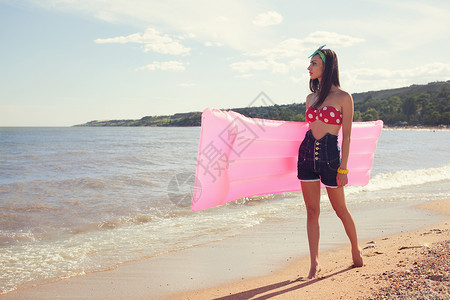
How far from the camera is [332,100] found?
3.04 m

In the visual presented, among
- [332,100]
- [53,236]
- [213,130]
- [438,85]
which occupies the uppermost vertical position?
[438,85]

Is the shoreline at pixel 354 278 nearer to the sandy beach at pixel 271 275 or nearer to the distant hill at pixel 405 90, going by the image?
the sandy beach at pixel 271 275

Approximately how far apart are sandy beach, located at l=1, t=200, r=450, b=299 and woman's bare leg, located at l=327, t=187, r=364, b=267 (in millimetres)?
108

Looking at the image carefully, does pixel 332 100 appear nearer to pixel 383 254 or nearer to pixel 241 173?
pixel 241 173

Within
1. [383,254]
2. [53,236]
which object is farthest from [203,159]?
[53,236]

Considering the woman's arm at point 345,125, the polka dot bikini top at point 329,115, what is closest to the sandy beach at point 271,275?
the woman's arm at point 345,125

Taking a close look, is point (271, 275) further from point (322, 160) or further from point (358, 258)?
point (322, 160)

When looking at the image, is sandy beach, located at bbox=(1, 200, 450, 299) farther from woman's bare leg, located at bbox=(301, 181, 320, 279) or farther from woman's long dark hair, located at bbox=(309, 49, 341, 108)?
woman's long dark hair, located at bbox=(309, 49, 341, 108)

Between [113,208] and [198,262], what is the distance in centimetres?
372

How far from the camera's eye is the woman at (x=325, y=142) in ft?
9.93

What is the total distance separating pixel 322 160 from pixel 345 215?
0.59 metres

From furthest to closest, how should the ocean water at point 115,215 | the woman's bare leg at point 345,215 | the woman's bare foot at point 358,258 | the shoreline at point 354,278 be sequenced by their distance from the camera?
the ocean water at point 115,215 → the woman's bare foot at point 358,258 → the woman's bare leg at point 345,215 → the shoreline at point 354,278

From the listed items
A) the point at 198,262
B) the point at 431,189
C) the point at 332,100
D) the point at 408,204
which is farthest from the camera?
the point at 431,189

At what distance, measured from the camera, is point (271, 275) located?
3.56 m
